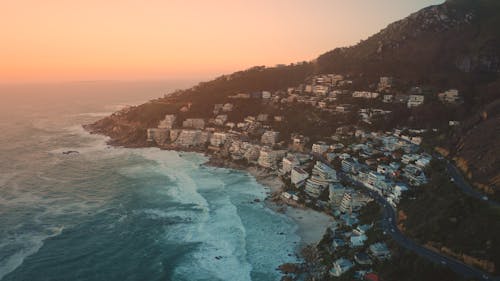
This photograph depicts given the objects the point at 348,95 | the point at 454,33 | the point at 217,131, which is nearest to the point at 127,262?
the point at 217,131

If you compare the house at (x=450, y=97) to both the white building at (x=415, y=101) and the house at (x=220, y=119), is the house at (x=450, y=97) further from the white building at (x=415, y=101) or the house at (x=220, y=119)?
the house at (x=220, y=119)

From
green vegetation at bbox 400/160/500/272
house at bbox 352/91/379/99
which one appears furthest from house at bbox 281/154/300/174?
house at bbox 352/91/379/99

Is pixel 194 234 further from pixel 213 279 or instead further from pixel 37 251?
pixel 37 251

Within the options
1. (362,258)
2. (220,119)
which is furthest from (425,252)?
(220,119)

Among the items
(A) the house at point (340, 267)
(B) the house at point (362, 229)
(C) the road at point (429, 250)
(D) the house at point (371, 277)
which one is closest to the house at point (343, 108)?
(C) the road at point (429, 250)

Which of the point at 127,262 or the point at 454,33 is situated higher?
the point at 454,33

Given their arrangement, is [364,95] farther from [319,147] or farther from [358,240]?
[358,240]

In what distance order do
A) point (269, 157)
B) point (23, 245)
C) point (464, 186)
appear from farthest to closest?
point (269, 157)
point (23, 245)
point (464, 186)
